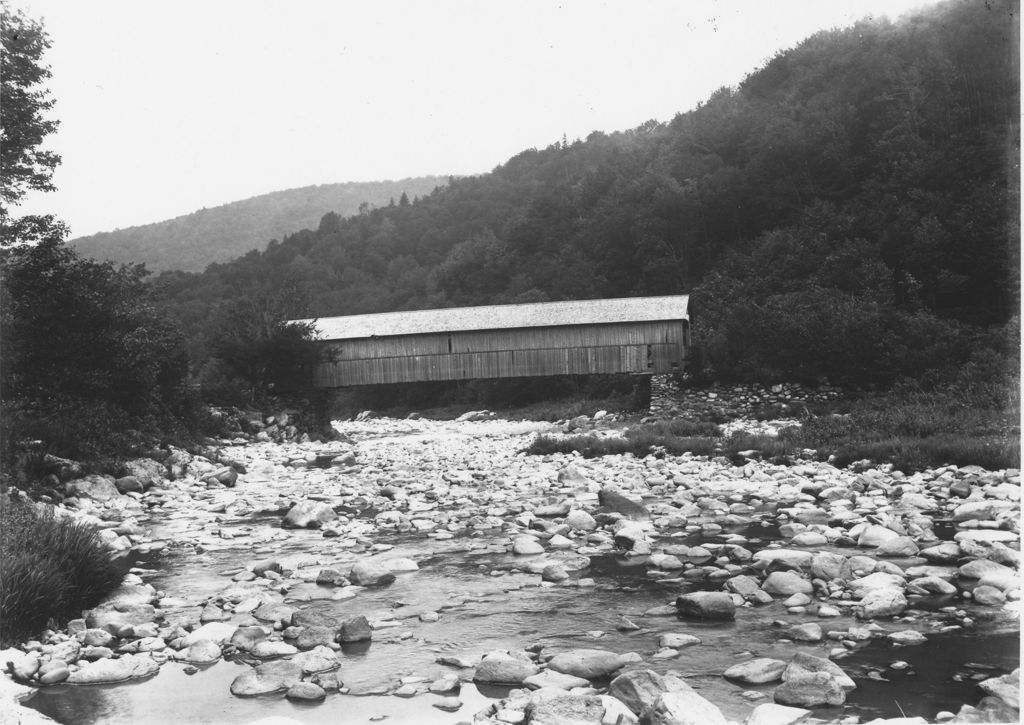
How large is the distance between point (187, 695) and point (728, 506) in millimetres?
6998

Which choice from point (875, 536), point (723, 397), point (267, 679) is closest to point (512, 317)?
point (723, 397)

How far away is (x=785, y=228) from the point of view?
43.4 meters

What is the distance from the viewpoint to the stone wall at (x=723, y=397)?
2341cm

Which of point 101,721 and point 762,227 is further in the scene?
point 762,227

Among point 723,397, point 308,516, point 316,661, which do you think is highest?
point 316,661

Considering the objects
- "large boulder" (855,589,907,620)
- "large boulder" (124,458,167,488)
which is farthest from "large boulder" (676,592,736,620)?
"large boulder" (124,458,167,488)

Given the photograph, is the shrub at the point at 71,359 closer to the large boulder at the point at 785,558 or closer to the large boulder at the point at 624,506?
the large boulder at the point at 624,506

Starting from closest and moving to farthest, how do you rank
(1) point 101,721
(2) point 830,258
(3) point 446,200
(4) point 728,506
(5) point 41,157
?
(1) point 101,721 → (4) point 728,506 → (5) point 41,157 → (2) point 830,258 → (3) point 446,200

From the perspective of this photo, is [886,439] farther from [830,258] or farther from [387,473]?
[830,258]

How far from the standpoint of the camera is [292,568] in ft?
23.8

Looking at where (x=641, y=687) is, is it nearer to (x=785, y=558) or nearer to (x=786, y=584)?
(x=786, y=584)

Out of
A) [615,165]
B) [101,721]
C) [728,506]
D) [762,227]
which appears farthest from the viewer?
[615,165]

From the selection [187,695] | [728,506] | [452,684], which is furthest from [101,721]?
[728,506]

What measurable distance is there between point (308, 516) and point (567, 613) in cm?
502
